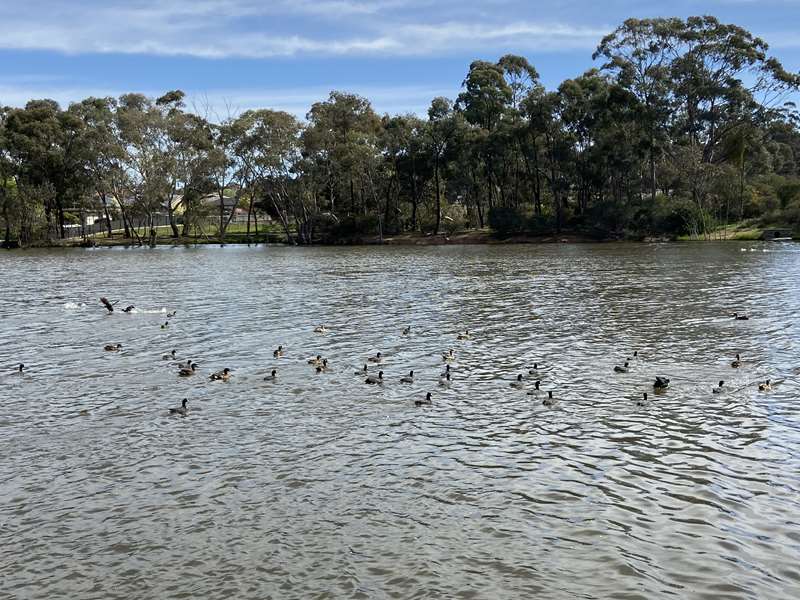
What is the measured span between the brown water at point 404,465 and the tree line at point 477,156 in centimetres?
6292

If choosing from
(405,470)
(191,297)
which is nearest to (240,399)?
(405,470)

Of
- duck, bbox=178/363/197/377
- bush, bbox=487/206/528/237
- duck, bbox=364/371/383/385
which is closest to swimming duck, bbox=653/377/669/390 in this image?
duck, bbox=364/371/383/385

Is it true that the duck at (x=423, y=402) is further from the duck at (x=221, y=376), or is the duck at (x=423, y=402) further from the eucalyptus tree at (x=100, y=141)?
the eucalyptus tree at (x=100, y=141)

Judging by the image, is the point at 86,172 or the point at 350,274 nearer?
the point at 350,274

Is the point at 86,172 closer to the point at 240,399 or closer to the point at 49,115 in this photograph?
the point at 49,115

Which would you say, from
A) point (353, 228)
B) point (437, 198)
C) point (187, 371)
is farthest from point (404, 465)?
point (353, 228)

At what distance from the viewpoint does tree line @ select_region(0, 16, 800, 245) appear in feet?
277

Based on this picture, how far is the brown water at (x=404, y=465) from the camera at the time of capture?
30.2 ft

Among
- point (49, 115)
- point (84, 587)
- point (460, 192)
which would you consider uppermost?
point (49, 115)

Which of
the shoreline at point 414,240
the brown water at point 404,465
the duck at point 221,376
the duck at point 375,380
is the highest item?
the shoreline at point 414,240

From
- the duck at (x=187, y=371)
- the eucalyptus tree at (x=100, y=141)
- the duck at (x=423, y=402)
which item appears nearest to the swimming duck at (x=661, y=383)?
the duck at (x=423, y=402)

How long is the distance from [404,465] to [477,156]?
89.9 m

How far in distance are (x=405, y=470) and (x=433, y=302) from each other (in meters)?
23.8

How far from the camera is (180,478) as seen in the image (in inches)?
484
